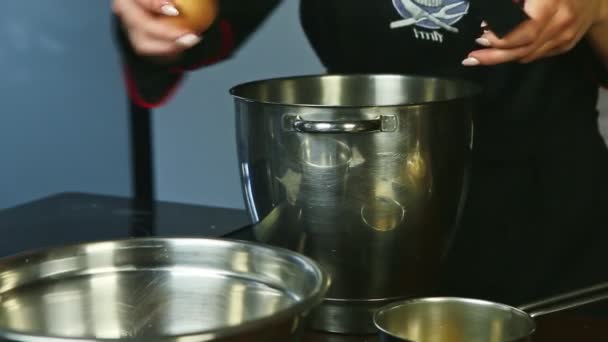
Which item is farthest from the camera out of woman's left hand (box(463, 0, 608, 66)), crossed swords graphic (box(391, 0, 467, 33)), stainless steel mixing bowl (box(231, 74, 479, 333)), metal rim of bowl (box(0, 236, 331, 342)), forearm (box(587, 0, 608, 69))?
crossed swords graphic (box(391, 0, 467, 33))

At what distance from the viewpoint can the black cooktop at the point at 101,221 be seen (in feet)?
4.30

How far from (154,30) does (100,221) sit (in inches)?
17.3

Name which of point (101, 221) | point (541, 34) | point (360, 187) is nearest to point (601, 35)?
point (541, 34)

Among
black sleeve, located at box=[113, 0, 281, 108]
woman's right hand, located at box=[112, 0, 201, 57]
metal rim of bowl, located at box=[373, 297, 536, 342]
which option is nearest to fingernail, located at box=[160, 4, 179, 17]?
woman's right hand, located at box=[112, 0, 201, 57]

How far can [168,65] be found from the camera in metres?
1.18

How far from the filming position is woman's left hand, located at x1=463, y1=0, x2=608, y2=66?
97 cm

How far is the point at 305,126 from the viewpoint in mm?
854

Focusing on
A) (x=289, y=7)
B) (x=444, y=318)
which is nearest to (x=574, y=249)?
(x=444, y=318)

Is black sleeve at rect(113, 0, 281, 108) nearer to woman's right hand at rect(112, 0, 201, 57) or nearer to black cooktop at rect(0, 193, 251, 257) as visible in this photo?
woman's right hand at rect(112, 0, 201, 57)

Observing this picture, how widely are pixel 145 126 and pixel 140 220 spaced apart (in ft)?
2.04

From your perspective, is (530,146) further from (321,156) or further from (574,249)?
(321,156)

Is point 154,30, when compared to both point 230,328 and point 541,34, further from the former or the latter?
point 230,328

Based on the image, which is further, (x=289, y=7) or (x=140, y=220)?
(x=289, y=7)

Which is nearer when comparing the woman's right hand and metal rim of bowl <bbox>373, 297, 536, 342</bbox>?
metal rim of bowl <bbox>373, 297, 536, 342</bbox>
